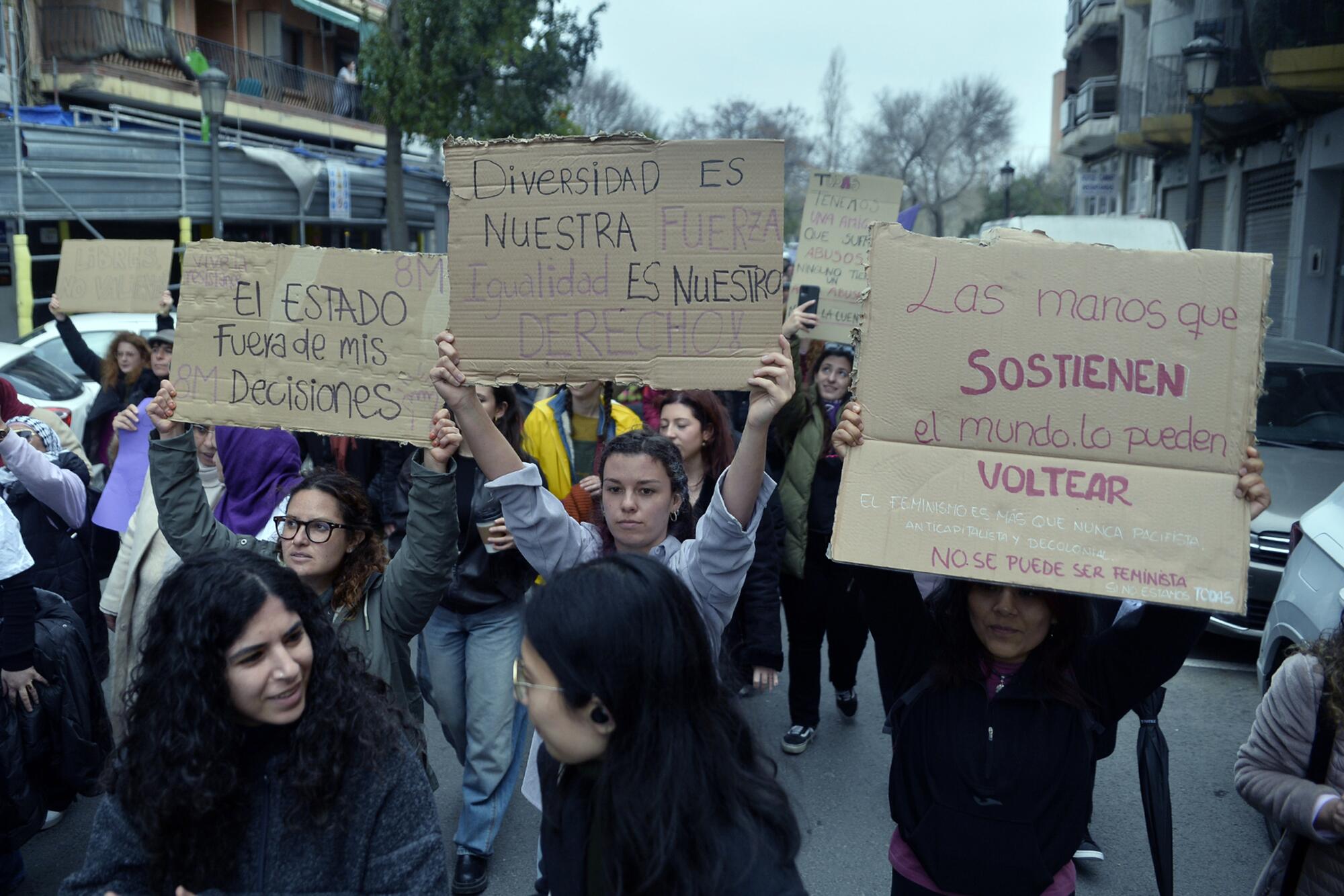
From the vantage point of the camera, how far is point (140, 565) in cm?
401

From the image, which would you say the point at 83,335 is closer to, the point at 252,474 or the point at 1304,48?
the point at 252,474

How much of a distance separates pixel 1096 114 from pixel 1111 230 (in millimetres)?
24497

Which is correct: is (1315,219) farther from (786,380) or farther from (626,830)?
(626,830)

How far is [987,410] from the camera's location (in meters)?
2.43

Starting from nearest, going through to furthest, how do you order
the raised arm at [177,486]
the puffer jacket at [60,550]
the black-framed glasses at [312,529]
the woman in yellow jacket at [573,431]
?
the black-framed glasses at [312,529] < the raised arm at [177,486] < the puffer jacket at [60,550] < the woman in yellow jacket at [573,431]

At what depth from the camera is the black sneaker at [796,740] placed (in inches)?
210

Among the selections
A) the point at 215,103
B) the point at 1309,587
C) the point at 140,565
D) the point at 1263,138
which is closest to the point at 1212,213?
the point at 1263,138

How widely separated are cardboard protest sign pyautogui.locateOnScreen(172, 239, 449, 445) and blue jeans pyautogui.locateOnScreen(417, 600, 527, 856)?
1.11 m

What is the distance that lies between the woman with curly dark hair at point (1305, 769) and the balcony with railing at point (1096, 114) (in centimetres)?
3197

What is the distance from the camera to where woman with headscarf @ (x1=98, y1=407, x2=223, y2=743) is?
3952mm

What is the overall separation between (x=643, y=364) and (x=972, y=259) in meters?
0.88

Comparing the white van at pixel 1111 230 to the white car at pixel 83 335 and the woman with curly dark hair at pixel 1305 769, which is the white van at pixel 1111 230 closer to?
the white car at pixel 83 335

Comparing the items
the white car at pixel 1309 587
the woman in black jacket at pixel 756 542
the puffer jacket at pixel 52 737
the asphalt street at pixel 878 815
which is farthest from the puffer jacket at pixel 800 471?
the puffer jacket at pixel 52 737

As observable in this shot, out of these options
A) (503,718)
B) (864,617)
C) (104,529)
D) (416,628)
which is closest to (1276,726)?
(864,617)
